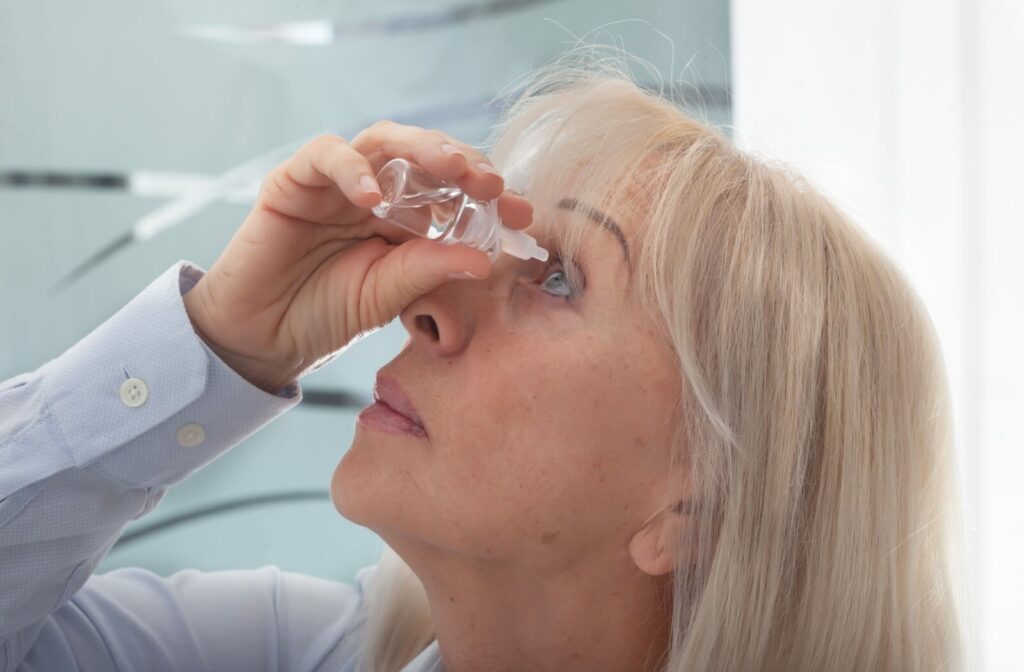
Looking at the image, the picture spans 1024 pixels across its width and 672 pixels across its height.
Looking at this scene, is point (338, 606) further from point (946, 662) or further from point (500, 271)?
point (946, 662)

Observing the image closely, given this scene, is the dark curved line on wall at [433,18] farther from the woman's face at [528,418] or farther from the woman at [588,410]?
the woman's face at [528,418]

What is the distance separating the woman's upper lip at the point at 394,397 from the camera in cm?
107

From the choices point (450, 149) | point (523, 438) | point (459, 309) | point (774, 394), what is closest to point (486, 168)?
point (450, 149)

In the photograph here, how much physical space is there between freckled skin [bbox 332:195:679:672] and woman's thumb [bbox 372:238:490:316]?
0.9 inches

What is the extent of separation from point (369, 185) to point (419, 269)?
117 mm

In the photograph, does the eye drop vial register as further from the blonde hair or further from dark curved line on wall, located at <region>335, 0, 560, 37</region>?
dark curved line on wall, located at <region>335, 0, 560, 37</region>

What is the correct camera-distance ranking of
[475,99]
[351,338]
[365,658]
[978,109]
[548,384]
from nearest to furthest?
[548,384] < [351,338] < [365,658] < [978,109] < [475,99]

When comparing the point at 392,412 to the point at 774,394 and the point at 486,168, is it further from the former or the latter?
the point at 774,394

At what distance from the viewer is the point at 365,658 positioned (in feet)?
4.48

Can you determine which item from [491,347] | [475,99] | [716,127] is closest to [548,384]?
[491,347]

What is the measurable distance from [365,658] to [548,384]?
532 mm

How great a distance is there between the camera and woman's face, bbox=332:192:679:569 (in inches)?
41.0

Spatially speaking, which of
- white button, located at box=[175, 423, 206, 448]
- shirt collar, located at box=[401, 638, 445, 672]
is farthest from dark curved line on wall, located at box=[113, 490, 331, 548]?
white button, located at box=[175, 423, 206, 448]

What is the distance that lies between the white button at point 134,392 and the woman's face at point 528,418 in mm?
222
